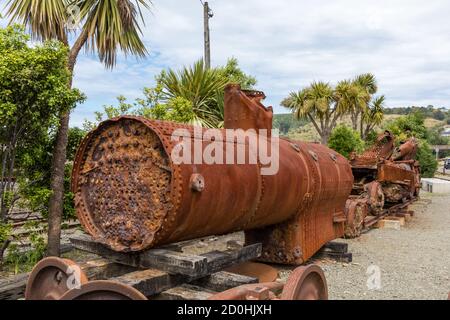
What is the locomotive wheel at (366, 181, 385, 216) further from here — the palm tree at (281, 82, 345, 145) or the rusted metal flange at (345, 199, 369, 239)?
the palm tree at (281, 82, 345, 145)

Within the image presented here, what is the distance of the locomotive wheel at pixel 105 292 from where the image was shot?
8.56 ft

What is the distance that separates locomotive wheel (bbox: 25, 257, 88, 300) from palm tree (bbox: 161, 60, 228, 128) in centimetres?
927

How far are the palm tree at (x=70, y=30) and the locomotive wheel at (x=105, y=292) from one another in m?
4.68

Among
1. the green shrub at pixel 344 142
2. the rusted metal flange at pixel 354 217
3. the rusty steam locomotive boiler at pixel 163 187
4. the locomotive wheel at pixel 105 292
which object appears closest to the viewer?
the locomotive wheel at pixel 105 292

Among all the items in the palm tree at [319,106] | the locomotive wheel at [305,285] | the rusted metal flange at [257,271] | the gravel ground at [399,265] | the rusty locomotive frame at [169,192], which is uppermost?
the palm tree at [319,106]

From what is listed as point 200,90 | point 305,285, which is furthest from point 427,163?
point 305,285

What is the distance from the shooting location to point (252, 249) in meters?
4.58

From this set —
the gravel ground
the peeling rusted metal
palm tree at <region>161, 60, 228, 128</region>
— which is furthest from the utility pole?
the gravel ground

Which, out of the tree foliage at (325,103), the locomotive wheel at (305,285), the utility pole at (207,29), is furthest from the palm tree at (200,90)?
the tree foliage at (325,103)

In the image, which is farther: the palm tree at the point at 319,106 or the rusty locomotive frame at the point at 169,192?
the palm tree at the point at 319,106

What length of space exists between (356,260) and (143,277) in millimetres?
5072

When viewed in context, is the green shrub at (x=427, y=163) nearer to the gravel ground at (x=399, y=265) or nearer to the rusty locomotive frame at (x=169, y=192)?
the gravel ground at (x=399, y=265)

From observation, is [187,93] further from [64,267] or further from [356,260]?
[64,267]

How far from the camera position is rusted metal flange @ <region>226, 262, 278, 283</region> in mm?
5332
